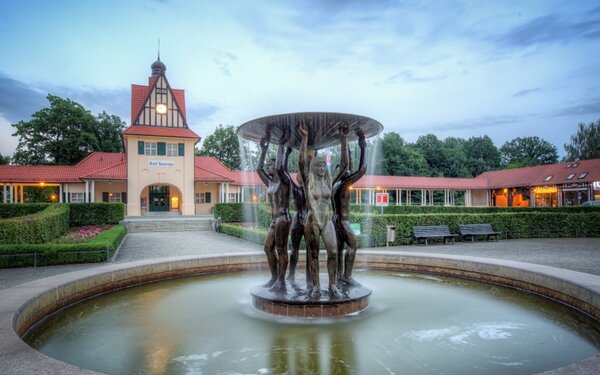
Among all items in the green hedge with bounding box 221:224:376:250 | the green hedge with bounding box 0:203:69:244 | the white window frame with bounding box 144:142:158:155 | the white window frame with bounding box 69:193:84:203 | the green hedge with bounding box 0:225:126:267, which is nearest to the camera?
the green hedge with bounding box 0:225:126:267

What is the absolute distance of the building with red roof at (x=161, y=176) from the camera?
3300cm

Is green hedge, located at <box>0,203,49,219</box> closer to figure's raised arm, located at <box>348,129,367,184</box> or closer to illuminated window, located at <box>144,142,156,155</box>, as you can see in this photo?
illuminated window, located at <box>144,142,156,155</box>

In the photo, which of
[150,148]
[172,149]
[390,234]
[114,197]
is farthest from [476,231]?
[114,197]

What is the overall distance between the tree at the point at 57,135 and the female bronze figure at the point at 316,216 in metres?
47.3

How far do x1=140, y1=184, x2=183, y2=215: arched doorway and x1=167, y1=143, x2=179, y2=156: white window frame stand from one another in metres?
4.88

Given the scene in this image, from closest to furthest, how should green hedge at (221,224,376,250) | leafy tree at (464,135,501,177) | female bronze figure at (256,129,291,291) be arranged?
female bronze figure at (256,129,291,291) → green hedge at (221,224,376,250) → leafy tree at (464,135,501,177)

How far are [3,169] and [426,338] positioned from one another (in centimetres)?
3880

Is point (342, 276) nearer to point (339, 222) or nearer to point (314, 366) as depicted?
point (339, 222)

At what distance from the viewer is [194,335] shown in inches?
212

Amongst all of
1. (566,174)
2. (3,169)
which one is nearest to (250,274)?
(3,169)

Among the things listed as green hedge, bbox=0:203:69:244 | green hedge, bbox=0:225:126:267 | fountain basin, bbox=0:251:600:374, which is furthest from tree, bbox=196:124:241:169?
fountain basin, bbox=0:251:600:374

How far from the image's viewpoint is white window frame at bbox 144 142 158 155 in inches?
1310

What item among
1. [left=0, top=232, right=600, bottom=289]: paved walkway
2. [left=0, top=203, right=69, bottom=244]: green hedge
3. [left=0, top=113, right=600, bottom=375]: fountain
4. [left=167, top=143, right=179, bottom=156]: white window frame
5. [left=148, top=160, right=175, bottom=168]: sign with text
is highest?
[left=167, top=143, right=179, bottom=156]: white window frame

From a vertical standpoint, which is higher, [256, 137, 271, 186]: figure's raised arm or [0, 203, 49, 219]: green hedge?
[256, 137, 271, 186]: figure's raised arm
